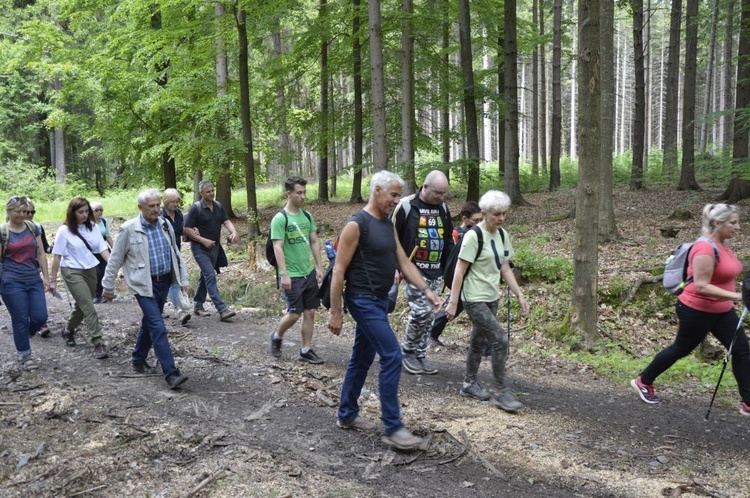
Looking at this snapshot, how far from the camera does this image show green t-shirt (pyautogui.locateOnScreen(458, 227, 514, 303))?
18.0ft

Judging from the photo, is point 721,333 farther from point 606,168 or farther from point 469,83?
point 469,83

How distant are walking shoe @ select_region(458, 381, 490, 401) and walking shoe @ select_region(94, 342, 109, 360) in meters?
4.59

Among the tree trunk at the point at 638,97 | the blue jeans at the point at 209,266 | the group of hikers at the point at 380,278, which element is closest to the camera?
the group of hikers at the point at 380,278

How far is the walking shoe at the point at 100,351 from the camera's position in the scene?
7359 millimetres

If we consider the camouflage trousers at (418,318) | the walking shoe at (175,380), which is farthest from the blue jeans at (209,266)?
the camouflage trousers at (418,318)

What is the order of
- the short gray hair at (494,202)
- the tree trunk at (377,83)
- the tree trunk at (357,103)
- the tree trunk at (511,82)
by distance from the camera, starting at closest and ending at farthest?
the short gray hair at (494,202) → the tree trunk at (377,83) → the tree trunk at (511,82) → the tree trunk at (357,103)

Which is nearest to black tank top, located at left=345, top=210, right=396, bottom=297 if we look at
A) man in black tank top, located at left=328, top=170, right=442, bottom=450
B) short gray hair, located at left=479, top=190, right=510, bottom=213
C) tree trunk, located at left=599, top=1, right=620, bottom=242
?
man in black tank top, located at left=328, top=170, right=442, bottom=450

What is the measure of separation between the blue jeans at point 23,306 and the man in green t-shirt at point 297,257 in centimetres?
307

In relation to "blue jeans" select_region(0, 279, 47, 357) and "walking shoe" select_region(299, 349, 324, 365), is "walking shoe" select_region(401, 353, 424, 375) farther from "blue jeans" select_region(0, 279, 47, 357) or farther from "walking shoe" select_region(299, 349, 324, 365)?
"blue jeans" select_region(0, 279, 47, 357)

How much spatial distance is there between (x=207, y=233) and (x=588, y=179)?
5796 millimetres

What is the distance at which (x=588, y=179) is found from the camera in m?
7.25

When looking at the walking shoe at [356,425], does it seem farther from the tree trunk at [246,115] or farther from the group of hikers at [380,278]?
the tree trunk at [246,115]

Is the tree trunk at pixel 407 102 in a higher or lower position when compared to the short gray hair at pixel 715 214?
higher

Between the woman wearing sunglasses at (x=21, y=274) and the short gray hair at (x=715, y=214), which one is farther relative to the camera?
the woman wearing sunglasses at (x=21, y=274)
